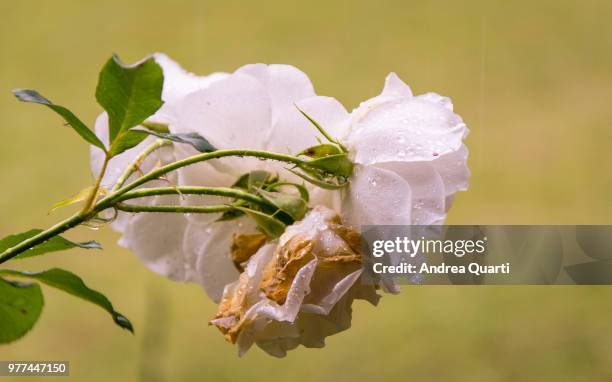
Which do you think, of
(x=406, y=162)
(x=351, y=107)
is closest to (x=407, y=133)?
(x=406, y=162)

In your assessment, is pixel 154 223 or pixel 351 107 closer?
pixel 154 223

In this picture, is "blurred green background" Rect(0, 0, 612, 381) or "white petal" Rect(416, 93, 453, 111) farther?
"blurred green background" Rect(0, 0, 612, 381)

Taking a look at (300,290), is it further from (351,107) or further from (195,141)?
(351,107)

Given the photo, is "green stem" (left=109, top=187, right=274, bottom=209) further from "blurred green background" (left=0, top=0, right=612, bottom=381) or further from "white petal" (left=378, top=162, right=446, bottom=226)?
"blurred green background" (left=0, top=0, right=612, bottom=381)

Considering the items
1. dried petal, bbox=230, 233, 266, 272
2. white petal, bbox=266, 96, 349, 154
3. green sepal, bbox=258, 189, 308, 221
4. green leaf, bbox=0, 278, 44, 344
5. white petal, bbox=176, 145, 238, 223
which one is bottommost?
green leaf, bbox=0, 278, 44, 344

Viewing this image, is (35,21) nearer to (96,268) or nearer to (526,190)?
(96,268)

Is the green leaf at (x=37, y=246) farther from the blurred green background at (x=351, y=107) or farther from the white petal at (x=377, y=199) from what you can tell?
the blurred green background at (x=351, y=107)

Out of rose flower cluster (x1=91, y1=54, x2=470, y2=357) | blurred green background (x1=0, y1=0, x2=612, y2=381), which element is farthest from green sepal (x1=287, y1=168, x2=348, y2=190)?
blurred green background (x1=0, y1=0, x2=612, y2=381)
